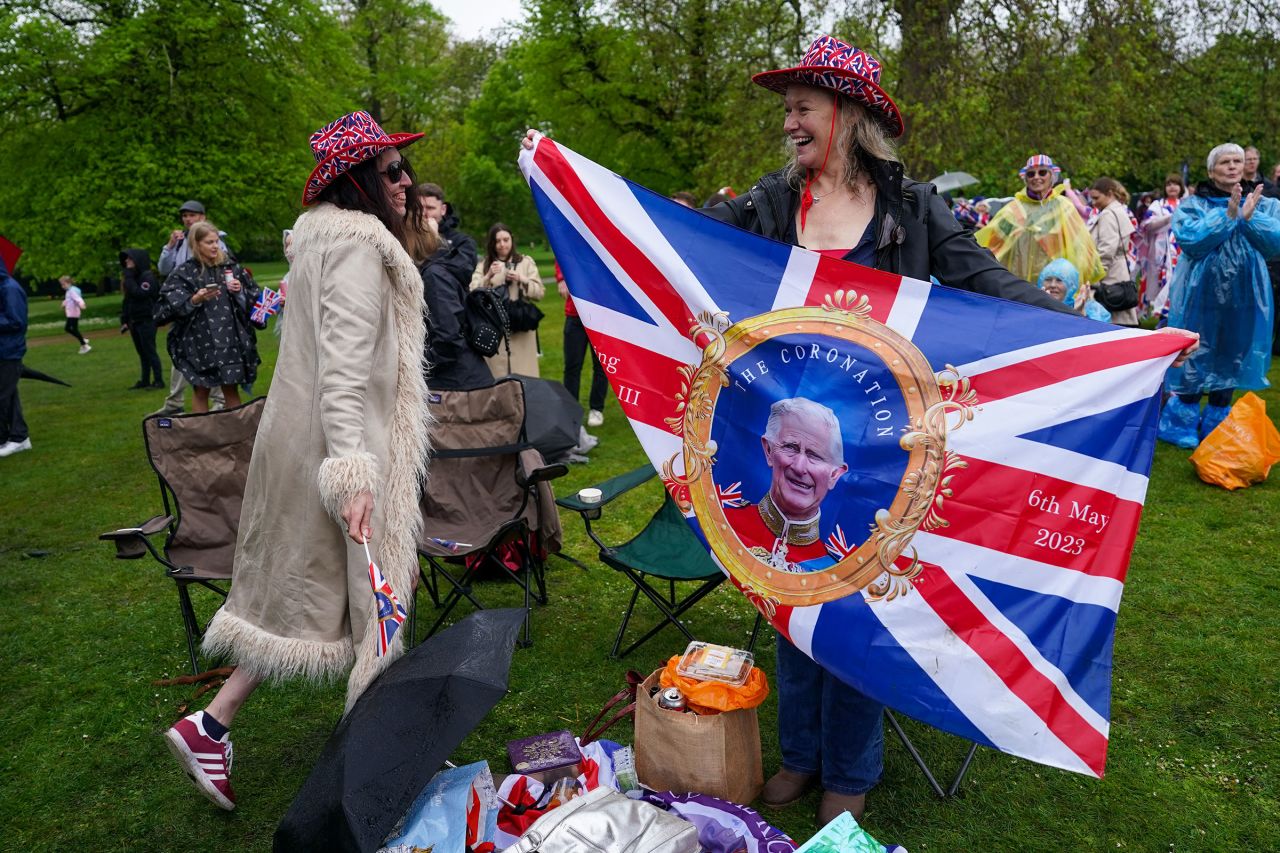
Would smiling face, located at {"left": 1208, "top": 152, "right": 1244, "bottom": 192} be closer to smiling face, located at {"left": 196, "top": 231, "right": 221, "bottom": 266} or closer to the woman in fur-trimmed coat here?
the woman in fur-trimmed coat

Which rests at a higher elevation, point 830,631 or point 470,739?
point 830,631

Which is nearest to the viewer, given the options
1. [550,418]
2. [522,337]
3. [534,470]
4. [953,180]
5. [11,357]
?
[534,470]

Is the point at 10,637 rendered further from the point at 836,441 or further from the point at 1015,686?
the point at 1015,686

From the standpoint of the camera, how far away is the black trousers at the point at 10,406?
8.25m

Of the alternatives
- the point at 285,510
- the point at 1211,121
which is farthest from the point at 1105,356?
the point at 1211,121

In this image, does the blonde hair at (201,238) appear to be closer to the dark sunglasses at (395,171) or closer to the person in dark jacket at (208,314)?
the person in dark jacket at (208,314)

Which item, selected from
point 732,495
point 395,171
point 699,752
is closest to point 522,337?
point 395,171

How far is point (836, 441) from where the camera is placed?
8.55 feet

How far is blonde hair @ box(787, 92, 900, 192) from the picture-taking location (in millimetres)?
2648

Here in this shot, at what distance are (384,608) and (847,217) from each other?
1.77m

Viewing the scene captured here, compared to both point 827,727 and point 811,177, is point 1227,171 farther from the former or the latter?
point 827,727

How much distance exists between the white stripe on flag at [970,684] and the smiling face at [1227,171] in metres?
5.20

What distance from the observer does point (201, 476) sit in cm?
427

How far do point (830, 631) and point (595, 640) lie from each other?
181 centimetres
